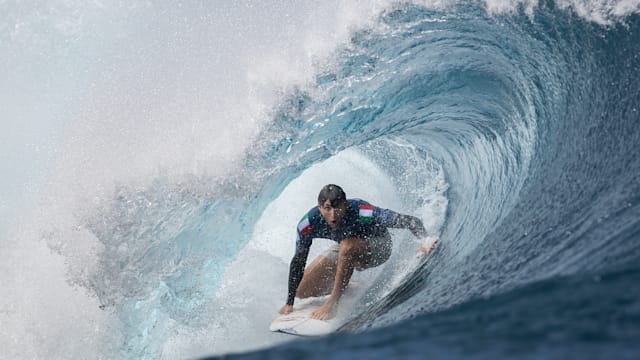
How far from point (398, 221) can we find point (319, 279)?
0.92 meters

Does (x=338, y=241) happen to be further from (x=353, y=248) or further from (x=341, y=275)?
(x=341, y=275)

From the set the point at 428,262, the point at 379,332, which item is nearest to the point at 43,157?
the point at 428,262

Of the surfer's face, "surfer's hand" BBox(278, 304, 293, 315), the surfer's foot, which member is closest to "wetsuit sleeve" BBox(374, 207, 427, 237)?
the surfer's face

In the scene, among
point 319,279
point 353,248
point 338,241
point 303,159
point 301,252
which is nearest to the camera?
point 353,248

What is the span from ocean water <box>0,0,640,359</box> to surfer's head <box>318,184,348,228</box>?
2.60 ft

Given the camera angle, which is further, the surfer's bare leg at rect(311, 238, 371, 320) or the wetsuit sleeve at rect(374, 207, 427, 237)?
the wetsuit sleeve at rect(374, 207, 427, 237)

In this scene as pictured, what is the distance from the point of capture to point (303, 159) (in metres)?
6.69

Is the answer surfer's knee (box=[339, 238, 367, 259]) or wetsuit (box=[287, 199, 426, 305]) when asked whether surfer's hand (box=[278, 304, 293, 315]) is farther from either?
surfer's knee (box=[339, 238, 367, 259])

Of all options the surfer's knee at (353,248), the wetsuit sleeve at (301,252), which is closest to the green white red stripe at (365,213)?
the surfer's knee at (353,248)

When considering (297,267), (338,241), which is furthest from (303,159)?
(297,267)

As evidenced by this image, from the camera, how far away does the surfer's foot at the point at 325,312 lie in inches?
205

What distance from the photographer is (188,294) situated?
684 centimetres

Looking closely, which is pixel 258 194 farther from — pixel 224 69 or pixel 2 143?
pixel 2 143

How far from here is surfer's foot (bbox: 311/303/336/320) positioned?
520cm
